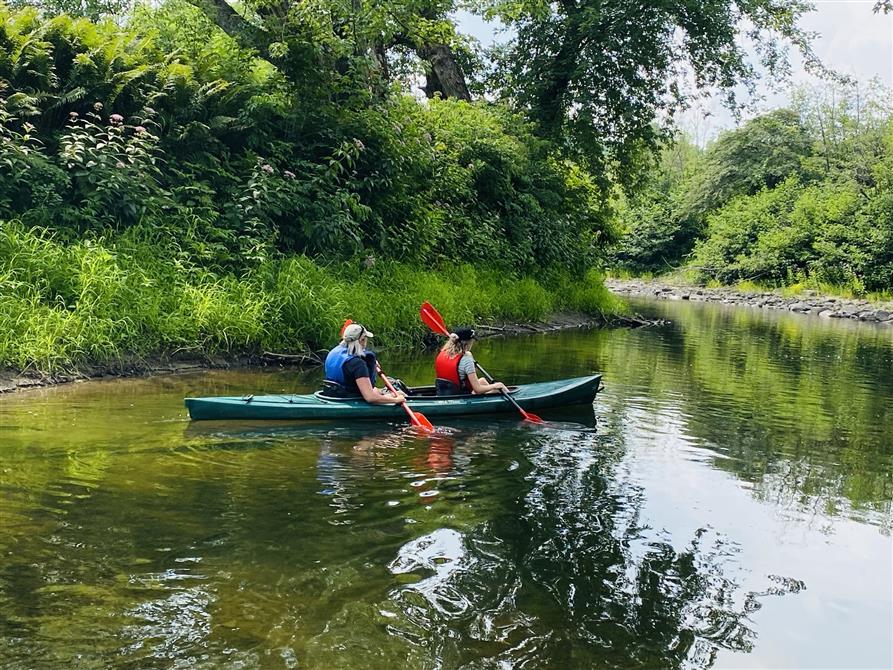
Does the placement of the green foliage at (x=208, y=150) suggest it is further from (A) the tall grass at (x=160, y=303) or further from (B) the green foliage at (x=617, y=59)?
(B) the green foliage at (x=617, y=59)

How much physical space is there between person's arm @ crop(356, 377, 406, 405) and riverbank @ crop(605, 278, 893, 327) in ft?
72.5

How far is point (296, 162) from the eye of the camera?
12172mm

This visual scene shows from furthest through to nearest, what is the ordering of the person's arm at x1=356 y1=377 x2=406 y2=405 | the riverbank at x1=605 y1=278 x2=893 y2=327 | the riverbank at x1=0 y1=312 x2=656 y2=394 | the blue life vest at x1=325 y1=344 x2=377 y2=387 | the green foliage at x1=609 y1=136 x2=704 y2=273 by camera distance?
the green foliage at x1=609 y1=136 x2=704 y2=273
the riverbank at x1=605 y1=278 x2=893 y2=327
the riverbank at x1=0 y1=312 x2=656 y2=394
the blue life vest at x1=325 y1=344 x2=377 y2=387
the person's arm at x1=356 y1=377 x2=406 y2=405

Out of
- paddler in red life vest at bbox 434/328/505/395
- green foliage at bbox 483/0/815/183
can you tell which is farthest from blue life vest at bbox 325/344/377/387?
green foliage at bbox 483/0/815/183

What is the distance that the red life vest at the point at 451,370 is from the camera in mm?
8297

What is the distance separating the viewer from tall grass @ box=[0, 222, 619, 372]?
27.3 ft

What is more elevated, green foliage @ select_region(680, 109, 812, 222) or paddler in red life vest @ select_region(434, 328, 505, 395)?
green foliage @ select_region(680, 109, 812, 222)

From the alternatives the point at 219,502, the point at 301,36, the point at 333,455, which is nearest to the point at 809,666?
the point at 219,502

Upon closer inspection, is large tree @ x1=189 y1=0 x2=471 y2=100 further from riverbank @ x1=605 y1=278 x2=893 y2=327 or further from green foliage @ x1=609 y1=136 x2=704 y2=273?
green foliage @ x1=609 y1=136 x2=704 y2=273

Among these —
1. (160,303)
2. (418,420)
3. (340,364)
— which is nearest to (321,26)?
(160,303)

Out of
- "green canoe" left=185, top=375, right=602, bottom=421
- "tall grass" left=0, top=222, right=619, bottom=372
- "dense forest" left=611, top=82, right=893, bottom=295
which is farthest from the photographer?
"dense forest" left=611, top=82, right=893, bottom=295

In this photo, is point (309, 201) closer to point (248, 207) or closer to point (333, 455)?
point (248, 207)

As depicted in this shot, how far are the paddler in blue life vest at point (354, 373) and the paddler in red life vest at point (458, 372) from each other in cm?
72

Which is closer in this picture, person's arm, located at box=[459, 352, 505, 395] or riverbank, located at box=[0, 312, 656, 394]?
riverbank, located at box=[0, 312, 656, 394]
